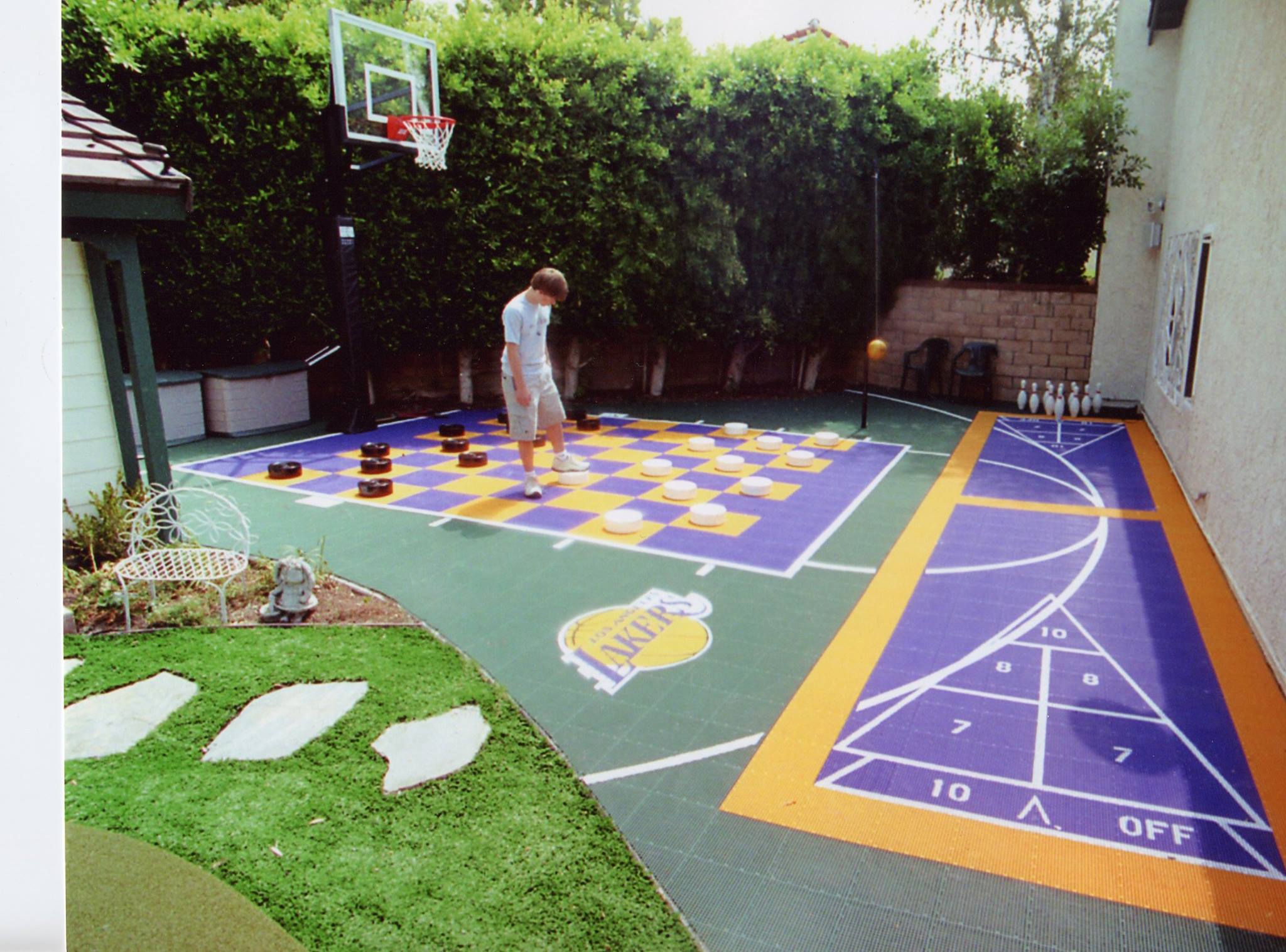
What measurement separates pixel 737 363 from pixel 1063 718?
1016 centimetres

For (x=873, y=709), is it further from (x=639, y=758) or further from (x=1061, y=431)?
(x=1061, y=431)

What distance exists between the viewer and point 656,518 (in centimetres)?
709

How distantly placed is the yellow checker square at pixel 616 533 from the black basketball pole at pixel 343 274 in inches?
188

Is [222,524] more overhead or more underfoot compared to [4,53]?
more underfoot

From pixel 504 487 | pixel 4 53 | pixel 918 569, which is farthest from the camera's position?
pixel 504 487

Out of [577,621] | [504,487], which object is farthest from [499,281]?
[577,621]

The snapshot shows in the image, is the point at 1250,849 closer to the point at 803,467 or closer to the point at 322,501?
the point at 803,467

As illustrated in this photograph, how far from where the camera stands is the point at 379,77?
380 inches

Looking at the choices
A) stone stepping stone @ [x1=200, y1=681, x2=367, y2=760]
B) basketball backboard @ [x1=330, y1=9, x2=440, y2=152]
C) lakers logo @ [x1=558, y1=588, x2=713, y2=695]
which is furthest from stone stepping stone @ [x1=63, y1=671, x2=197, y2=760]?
basketball backboard @ [x1=330, y1=9, x2=440, y2=152]

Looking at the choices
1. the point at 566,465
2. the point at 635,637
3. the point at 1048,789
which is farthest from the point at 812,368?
the point at 1048,789

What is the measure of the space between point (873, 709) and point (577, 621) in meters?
1.79

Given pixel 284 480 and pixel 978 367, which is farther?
pixel 978 367

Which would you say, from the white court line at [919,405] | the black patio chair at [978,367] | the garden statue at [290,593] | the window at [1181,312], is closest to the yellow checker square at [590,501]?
the garden statue at [290,593]

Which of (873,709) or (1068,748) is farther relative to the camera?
(873,709)
